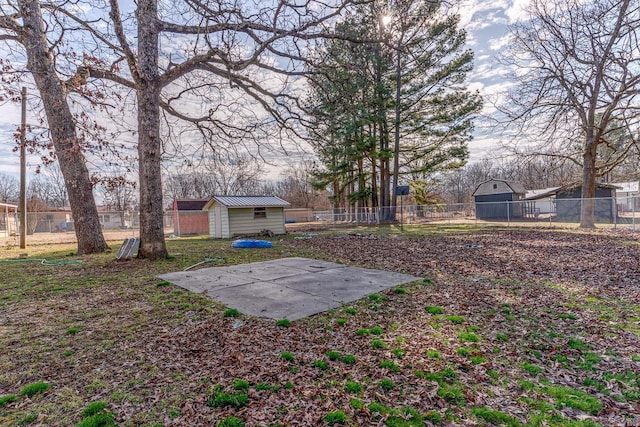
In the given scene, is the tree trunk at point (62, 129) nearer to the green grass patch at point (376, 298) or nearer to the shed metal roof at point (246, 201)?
the green grass patch at point (376, 298)

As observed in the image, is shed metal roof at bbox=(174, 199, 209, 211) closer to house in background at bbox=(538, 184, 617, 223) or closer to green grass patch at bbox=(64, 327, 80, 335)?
green grass patch at bbox=(64, 327, 80, 335)

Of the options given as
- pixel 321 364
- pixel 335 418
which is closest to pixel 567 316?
pixel 321 364

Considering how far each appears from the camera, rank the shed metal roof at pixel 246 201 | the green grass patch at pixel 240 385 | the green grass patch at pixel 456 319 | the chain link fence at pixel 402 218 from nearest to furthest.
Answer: the green grass patch at pixel 240 385 → the green grass patch at pixel 456 319 → the shed metal roof at pixel 246 201 → the chain link fence at pixel 402 218

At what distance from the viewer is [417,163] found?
2264cm

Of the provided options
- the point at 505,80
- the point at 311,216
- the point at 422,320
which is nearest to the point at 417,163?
the point at 505,80

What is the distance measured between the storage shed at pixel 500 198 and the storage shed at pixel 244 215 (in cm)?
1801

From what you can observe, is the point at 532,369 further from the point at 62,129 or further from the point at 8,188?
the point at 8,188

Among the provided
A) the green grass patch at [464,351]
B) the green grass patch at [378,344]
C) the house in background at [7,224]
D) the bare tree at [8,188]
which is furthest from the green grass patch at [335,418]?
the bare tree at [8,188]

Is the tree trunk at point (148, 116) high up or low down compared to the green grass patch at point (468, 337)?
Result: up

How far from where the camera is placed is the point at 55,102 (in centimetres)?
682

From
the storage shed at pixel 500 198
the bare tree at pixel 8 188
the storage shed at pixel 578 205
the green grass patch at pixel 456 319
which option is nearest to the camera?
the green grass patch at pixel 456 319

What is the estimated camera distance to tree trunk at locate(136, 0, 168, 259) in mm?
6383

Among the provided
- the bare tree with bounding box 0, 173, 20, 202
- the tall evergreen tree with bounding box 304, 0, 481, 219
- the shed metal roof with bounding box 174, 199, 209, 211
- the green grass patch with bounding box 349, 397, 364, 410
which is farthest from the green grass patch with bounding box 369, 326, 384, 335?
the bare tree with bounding box 0, 173, 20, 202

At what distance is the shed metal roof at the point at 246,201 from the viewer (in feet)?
47.8
